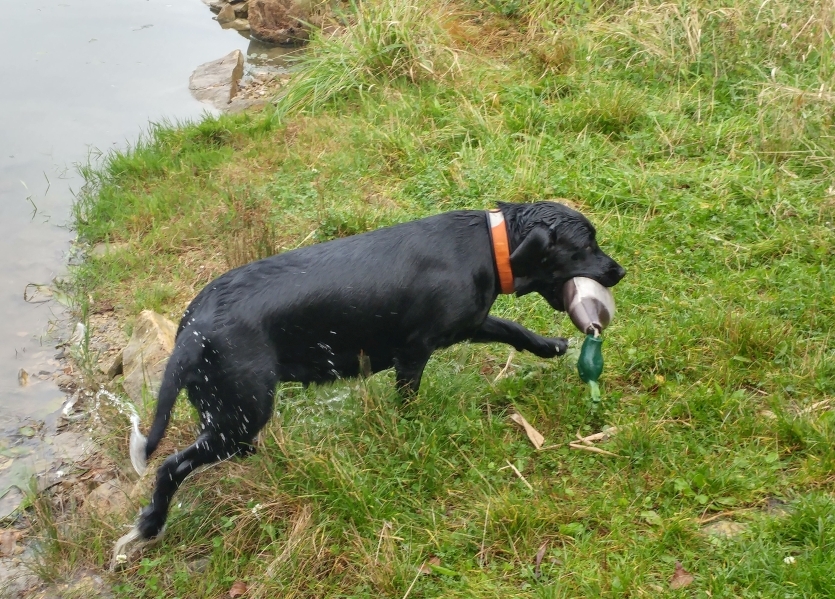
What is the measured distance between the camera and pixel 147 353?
5.15 metres

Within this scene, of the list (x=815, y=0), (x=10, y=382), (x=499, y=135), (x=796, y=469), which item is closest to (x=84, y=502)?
(x=10, y=382)

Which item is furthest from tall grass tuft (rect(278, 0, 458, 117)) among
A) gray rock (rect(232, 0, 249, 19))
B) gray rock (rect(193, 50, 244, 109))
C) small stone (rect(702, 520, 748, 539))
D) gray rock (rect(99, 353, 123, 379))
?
small stone (rect(702, 520, 748, 539))

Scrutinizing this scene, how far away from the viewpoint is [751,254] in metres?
5.06

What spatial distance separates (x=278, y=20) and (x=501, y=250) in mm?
8938

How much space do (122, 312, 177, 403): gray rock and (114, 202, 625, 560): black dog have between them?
1.27 meters

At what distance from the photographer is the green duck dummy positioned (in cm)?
388

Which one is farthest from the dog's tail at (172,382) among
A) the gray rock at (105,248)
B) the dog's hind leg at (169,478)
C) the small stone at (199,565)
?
the gray rock at (105,248)

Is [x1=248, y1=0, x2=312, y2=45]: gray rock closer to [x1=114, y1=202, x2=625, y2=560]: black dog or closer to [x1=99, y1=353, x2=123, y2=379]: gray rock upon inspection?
[x1=99, y1=353, x2=123, y2=379]: gray rock

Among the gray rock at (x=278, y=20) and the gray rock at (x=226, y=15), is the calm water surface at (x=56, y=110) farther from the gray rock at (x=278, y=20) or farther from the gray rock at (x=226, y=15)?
the gray rock at (x=278, y=20)

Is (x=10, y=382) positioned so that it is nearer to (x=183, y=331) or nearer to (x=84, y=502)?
(x=84, y=502)

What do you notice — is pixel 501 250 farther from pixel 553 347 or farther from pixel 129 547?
pixel 129 547

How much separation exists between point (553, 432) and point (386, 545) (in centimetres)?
105

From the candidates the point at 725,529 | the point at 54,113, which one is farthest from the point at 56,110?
the point at 725,529

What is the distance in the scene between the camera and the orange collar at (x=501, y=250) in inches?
152
